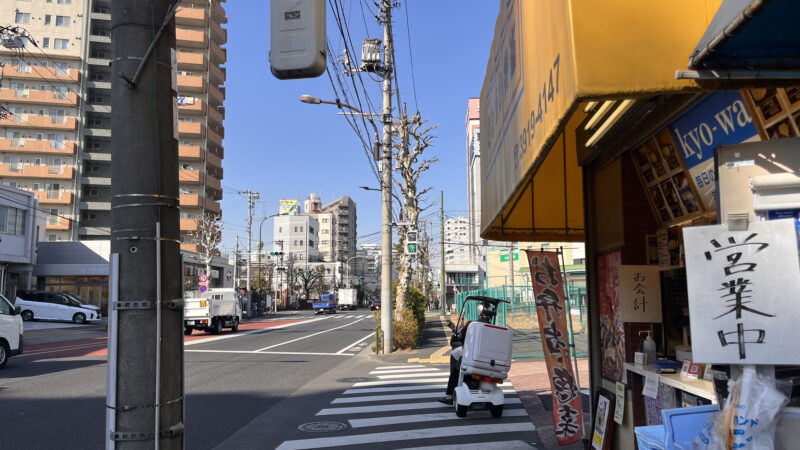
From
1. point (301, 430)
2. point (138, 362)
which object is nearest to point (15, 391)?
point (301, 430)

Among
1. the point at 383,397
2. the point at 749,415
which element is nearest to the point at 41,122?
the point at 383,397

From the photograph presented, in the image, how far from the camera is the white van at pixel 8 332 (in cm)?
1405

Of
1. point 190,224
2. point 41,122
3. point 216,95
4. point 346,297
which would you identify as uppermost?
point 216,95

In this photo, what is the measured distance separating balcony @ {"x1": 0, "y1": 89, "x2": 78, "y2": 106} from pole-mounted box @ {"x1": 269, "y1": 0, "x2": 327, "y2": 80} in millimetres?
63979

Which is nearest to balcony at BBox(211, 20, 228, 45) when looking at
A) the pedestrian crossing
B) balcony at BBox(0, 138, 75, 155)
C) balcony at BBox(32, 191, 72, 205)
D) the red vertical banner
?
balcony at BBox(0, 138, 75, 155)

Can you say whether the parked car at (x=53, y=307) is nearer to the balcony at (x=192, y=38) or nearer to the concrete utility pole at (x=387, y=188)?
the concrete utility pole at (x=387, y=188)

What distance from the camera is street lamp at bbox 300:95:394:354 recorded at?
18438mm

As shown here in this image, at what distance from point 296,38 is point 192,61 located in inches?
2523

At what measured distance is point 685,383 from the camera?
158 inches

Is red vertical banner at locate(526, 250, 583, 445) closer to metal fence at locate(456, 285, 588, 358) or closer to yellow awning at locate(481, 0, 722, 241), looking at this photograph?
yellow awning at locate(481, 0, 722, 241)

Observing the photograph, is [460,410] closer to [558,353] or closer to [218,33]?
[558,353]

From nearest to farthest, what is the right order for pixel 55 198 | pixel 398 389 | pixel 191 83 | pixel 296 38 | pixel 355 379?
pixel 296 38
pixel 398 389
pixel 355 379
pixel 55 198
pixel 191 83

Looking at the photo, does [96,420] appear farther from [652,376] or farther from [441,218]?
[441,218]

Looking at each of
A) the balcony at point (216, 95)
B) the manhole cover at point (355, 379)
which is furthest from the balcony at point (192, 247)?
the manhole cover at point (355, 379)
